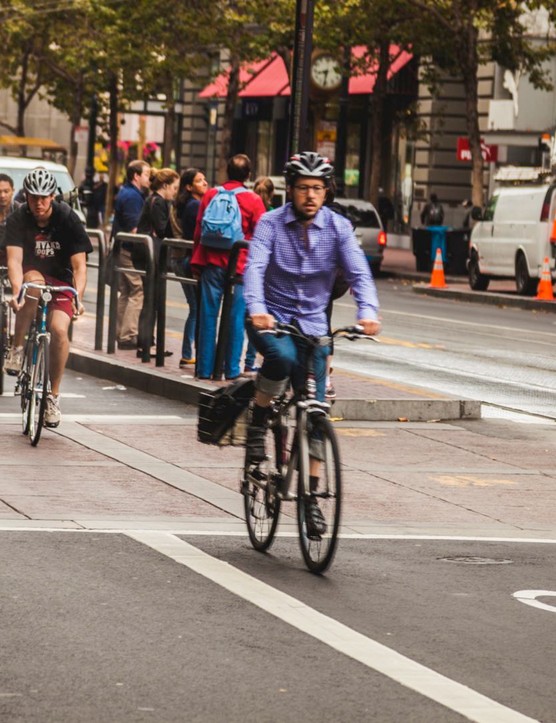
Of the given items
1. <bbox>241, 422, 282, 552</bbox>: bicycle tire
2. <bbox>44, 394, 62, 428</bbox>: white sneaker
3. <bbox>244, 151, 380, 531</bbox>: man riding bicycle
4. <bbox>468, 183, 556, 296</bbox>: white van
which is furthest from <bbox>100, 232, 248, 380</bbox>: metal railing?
<bbox>468, 183, 556, 296</bbox>: white van

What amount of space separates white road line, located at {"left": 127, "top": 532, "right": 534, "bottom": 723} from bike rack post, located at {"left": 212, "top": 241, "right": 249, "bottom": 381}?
5.55m

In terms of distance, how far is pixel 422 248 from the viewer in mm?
39031

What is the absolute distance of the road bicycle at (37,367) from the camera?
36.3 ft

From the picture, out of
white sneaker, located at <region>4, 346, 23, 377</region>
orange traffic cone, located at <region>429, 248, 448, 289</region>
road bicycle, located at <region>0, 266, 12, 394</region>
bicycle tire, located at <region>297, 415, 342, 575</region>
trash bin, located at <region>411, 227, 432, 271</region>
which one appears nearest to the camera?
bicycle tire, located at <region>297, 415, 342, 575</region>

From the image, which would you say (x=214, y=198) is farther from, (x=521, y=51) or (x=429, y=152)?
(x=429, y=152)

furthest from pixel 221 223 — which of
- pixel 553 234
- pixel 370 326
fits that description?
pixel 553 234

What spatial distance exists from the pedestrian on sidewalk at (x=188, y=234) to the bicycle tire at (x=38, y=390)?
3.73 meters

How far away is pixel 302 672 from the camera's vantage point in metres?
5.78

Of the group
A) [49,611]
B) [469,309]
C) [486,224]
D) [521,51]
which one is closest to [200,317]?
[49,611]

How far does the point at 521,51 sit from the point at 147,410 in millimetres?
26742

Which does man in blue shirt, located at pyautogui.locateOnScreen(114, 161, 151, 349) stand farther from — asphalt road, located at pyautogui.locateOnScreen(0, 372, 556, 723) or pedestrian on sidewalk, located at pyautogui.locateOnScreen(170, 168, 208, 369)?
asphalt road, located at pyautogui.locateOnScreen(0, 372, 556, 723)

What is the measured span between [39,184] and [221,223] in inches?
102

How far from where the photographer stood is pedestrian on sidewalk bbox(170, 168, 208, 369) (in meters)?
15.1

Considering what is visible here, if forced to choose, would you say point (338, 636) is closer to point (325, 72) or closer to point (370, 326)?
point (370, 326)
